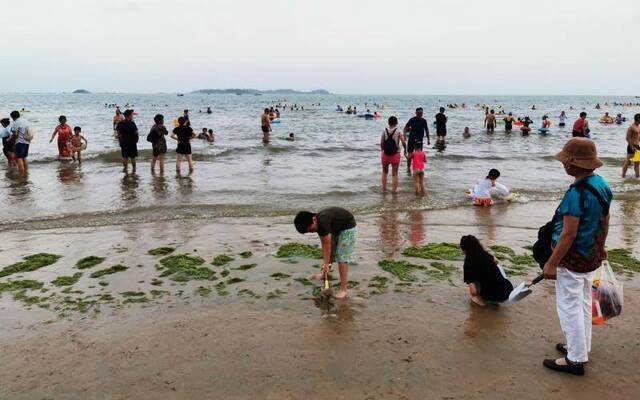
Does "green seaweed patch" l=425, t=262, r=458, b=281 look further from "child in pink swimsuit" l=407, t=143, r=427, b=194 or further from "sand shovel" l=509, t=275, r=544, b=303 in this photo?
"child in pink swimsuit" l=407, t=143, r=427, b=194

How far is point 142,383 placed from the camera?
3801 mm

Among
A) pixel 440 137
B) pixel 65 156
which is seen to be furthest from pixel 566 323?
pixel 440 137

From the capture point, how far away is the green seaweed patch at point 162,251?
7.11 m

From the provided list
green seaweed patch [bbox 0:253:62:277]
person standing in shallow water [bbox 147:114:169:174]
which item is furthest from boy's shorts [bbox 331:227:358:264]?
person standing in shallow water [bbox 147:114:169:174]

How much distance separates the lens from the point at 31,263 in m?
6.66

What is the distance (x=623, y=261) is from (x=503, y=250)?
5.13 ft

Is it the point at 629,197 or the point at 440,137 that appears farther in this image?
the point at 440,137

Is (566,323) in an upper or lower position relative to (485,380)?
upper

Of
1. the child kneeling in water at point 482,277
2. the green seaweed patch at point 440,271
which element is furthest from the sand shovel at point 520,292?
the green seaweed patch at point 440,271

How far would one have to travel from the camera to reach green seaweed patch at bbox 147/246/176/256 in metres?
7.11

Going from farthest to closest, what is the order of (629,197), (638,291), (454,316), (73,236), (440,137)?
(440,137) → (629,197) → (73,236) → (638,291) → (454,316)

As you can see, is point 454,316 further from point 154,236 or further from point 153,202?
point 153,202

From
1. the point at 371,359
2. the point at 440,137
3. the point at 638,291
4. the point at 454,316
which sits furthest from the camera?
the point at 440,137

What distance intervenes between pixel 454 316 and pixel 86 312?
12.6 ft
